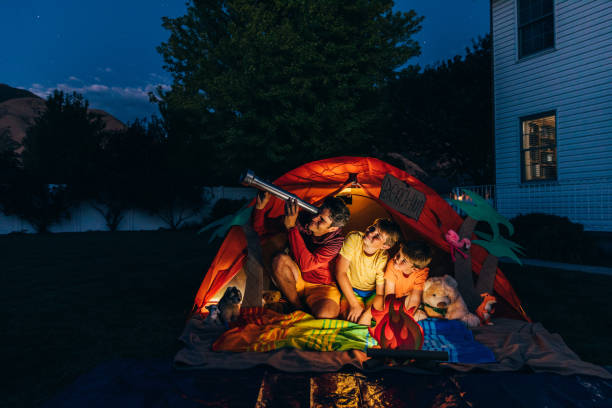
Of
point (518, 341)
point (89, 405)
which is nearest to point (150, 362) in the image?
point (89, 405)

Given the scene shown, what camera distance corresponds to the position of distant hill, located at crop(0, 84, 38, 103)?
102250 mm

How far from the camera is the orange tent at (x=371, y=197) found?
369cm

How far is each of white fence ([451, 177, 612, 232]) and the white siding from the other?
2 cm

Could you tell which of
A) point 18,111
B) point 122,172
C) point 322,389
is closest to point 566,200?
point 322,389

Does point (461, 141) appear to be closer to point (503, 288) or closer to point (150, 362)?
point (503, 288)

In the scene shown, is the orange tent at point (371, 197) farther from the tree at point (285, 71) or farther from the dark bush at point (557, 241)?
the tree at point (285, 71)

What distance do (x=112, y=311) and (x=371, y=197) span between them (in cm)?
296

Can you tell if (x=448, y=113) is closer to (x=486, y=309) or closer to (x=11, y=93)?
(x=486, y=309)

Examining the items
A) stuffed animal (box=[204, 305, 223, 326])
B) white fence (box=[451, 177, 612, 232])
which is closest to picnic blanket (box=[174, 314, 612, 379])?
stuffed animal (box=[204, 305, 223, 326])

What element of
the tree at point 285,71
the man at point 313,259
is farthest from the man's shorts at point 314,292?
the tree at point 285,71

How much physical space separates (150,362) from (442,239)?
2.78m

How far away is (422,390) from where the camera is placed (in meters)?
2.10

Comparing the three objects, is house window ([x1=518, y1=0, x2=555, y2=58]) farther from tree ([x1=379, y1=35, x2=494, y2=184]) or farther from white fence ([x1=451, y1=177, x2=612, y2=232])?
tree ([x1=379, y1=35, x2=494, y2=184])

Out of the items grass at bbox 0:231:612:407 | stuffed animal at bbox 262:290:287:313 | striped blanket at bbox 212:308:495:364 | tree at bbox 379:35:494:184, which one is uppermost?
tree at bbox 379:35:494:184
